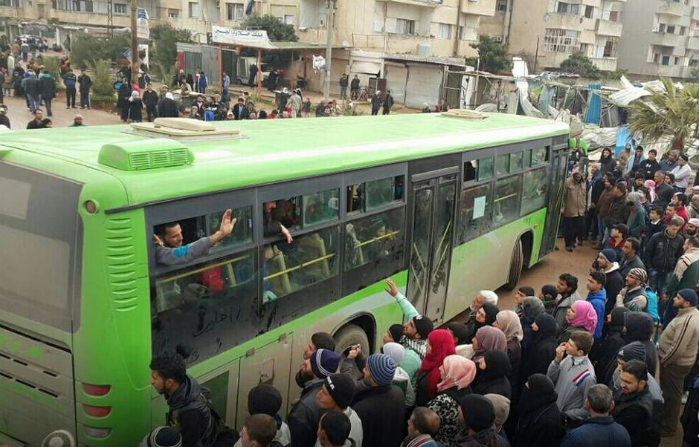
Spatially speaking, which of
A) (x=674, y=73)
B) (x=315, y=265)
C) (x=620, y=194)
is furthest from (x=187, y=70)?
(x=674, y=73)

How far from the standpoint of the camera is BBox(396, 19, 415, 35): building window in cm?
4372

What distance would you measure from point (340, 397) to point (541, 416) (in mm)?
1502

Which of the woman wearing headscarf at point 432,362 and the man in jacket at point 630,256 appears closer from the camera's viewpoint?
the woman wearing headscarf at point 432,362

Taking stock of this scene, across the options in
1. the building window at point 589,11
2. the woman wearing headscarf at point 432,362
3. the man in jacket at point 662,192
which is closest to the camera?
the woman wearing headscarf at point 432,362

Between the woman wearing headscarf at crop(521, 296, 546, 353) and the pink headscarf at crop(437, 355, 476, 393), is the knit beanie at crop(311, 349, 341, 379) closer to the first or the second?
the pink headscarf at crop(437, 355, 476, 393)

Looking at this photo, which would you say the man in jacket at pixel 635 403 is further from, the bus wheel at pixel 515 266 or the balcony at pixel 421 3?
the balcony at pixel 421 3

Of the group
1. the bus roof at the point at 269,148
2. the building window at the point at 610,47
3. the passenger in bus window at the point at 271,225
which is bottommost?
the passenger in bus window at the point at 271,225

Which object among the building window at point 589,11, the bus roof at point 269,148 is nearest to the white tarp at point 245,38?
the bus roof at point 269,148

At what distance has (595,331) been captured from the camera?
6.21 metres

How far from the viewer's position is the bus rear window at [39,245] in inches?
149

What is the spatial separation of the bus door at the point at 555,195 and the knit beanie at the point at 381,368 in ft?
24.2

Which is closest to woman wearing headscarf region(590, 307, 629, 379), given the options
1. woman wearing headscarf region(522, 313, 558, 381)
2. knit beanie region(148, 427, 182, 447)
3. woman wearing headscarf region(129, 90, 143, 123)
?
woman wearing headscarf region(522, 313, 558, 381)

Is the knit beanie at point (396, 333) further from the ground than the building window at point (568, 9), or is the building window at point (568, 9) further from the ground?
the building window at point (568, 9)

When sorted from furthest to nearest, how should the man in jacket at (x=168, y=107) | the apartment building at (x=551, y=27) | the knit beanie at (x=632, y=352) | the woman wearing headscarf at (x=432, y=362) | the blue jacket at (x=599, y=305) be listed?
the apartment building at (x=551, y=27)
the man in jacket at (x=168, y=107)
the blue jacket at (x=599, y=305)
the knit beanie at (x=632, y=352)
the woman wearing headscarf at (x=432, y=362)
